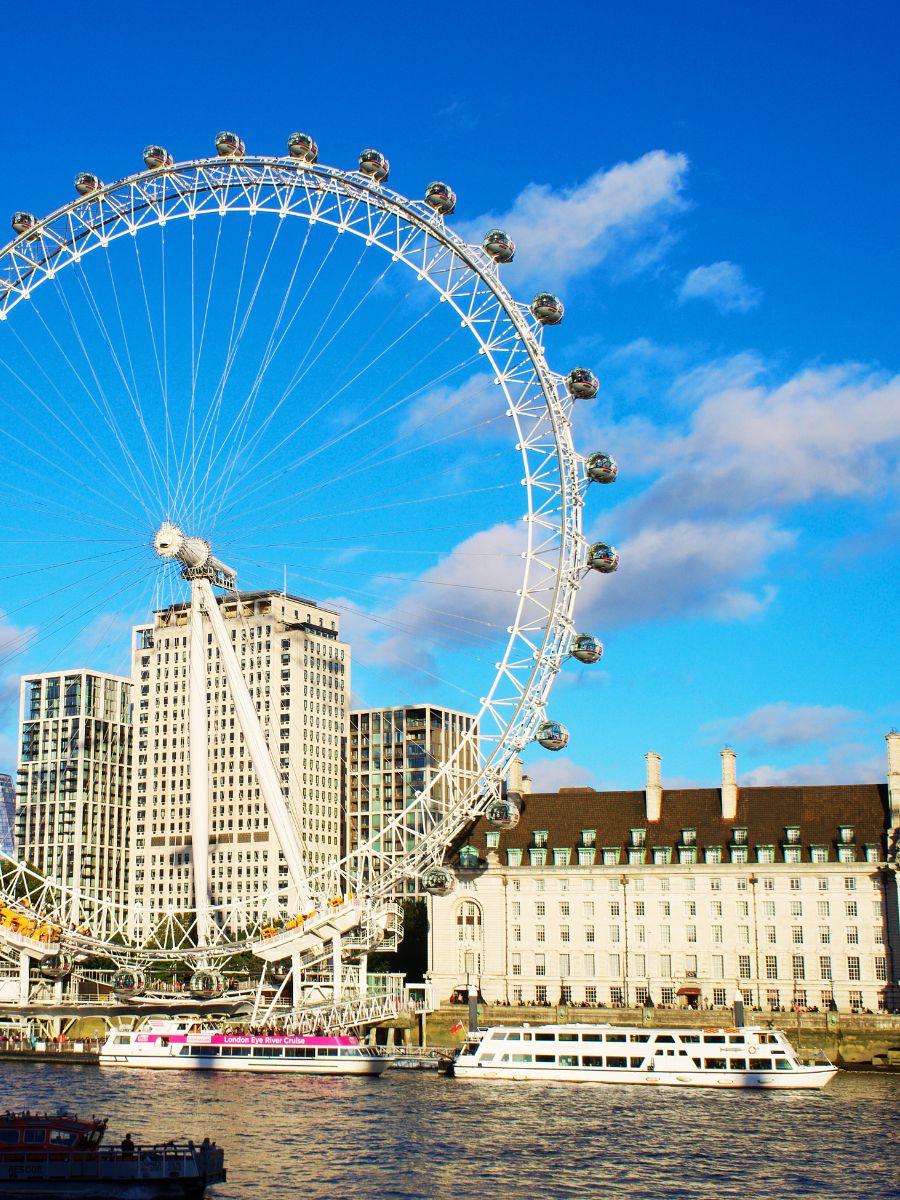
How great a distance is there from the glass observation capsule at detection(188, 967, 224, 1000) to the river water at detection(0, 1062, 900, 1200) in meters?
22.3

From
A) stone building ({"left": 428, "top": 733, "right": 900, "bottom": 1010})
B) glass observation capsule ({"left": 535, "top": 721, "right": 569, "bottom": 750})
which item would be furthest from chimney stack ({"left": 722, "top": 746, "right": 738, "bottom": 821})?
glass observation capsule ({"left": 535, "top": 721, "right": 569, "bottom": 750})

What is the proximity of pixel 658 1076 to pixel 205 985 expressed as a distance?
43188mm

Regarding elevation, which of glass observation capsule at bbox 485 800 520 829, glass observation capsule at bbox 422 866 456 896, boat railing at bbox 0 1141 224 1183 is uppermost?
glass observation capsule at bbox 485 800 520 829

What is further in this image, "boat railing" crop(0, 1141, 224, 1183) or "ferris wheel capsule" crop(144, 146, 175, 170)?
"ferris wheel capsule" crop(144, 146, 175, 170)

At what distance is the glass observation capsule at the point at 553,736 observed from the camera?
99.3m

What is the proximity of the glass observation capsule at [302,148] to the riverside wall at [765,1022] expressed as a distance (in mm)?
61801

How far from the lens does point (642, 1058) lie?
92.4 metres

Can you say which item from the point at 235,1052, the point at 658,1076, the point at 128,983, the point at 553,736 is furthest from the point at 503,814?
the point at 128,983

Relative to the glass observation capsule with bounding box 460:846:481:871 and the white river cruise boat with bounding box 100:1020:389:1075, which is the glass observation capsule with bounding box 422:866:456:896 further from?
the glass observation capsule with bounding box 460:846:481:871

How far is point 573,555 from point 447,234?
2139cm

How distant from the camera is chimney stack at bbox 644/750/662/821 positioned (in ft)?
407

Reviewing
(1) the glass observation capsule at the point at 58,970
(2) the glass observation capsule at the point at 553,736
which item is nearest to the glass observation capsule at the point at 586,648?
(2) the glass observation capsule at the point at 553,736

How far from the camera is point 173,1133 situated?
215ft

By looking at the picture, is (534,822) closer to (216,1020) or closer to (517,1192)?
(216,1020)
